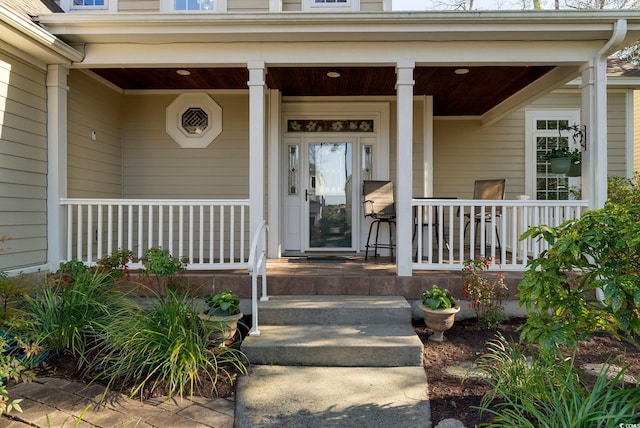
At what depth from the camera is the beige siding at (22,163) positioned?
3.76 meters

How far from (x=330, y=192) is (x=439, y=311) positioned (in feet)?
9.55

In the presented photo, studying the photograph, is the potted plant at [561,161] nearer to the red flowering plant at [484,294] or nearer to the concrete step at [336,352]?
the red flowering plant at [484,294]

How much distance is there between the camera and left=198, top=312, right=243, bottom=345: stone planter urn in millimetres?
3170

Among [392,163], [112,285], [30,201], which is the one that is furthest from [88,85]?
[392,163]

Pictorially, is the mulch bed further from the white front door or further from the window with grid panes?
the window with grid panes

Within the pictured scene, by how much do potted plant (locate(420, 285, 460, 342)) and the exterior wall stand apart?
3362 millimetres

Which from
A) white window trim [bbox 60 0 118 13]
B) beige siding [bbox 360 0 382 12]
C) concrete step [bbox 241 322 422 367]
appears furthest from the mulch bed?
white window trim [bbox 60 0 118 13]

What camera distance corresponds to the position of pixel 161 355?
2.79m

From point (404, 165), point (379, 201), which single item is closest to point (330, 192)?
point (379, 201)

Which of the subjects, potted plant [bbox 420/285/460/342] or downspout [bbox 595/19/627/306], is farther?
downspout [bbox 595/19/627/306]

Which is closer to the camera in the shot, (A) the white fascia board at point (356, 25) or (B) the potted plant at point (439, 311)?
(B) the potted plant at point (439, 311)

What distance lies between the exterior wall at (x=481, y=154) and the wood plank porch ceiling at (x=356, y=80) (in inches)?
26.0

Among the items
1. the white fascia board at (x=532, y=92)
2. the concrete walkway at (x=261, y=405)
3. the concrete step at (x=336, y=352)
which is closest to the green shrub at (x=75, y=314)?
the concrete walkway at (x=261, y=405)

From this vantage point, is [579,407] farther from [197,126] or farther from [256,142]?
[197,126]
